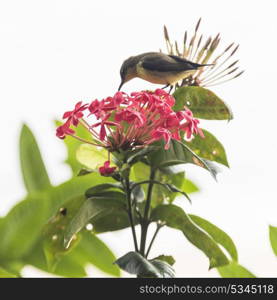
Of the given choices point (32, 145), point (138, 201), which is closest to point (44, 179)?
point (32, 145)

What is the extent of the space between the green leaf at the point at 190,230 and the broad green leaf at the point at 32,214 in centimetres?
35

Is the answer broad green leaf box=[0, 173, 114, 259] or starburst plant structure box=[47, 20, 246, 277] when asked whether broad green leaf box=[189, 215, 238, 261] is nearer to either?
starburst plant structure box=[47, 20, 246, 277]

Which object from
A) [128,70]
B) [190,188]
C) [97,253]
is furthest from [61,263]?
[128,70]

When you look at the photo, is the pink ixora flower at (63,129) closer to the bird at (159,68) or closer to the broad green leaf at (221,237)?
the bird at (159,68)

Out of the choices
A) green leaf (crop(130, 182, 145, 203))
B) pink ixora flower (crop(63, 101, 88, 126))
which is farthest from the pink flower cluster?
green leaf (crop(130, 182, 145, 203))

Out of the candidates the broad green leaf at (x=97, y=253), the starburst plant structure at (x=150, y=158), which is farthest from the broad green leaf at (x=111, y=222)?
the broad green leaf at (x=97, y=253)

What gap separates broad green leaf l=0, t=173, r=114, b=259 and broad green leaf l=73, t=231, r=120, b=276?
126mm

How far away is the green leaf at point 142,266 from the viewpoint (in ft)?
2.89

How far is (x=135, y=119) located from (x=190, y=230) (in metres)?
0.25

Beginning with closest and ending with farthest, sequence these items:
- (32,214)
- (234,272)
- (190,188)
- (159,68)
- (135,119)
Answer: (135,119) → (159,68) → (234,272) → (32,214) → (190,188)

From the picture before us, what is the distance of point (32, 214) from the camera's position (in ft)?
4.67

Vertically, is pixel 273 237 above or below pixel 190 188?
below

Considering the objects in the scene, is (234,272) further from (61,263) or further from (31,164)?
(31,164)
